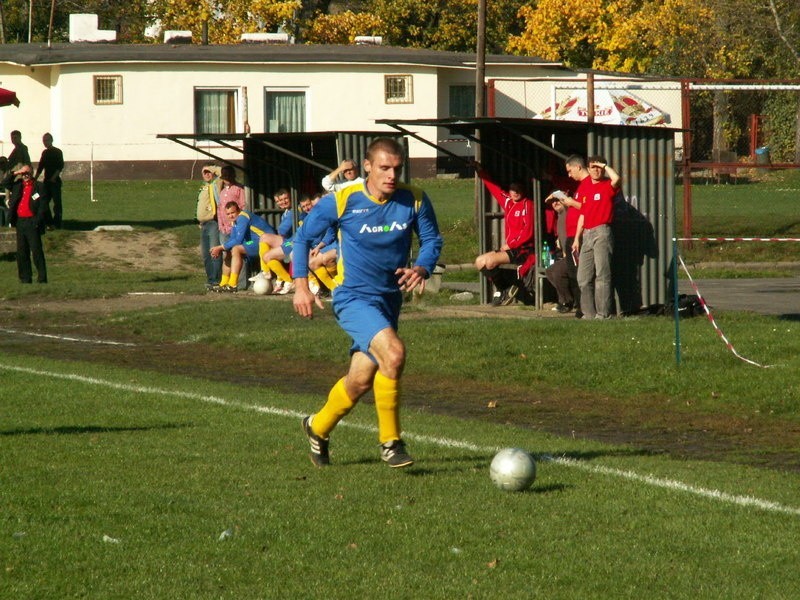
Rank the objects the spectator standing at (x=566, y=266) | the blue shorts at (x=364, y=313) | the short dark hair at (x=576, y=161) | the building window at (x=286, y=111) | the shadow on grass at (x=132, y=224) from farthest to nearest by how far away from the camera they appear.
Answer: the building window at (x=286, y=111)
the shadow on grass at (x=132, y=224)
the spectator standing at (x=566, y=266)
the short dark hair at (x=576, y=161)
the blue shorts at (x=364, y=313)

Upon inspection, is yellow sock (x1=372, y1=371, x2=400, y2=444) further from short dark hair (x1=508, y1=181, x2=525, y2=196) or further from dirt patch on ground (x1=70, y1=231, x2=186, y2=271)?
dirt patch on ground (x1=70, y1=231, x2=186, y2=271)

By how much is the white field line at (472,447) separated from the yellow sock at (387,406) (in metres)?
0.99

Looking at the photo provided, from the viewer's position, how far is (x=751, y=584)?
19.4ft

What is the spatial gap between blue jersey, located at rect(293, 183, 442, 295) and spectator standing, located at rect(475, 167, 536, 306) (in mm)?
10172

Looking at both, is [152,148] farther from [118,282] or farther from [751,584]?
[751,584]

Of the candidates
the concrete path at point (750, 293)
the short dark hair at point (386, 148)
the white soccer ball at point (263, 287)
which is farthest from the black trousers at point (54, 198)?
the short dark hair at point (386, 148)

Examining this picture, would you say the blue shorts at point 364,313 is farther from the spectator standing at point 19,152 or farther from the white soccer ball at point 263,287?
the spectator standing at point 19,152

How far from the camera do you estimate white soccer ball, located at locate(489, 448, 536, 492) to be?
25.1ft

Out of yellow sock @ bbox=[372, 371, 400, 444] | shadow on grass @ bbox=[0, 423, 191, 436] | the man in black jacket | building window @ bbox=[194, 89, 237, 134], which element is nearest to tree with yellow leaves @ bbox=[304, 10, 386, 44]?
building window @ bbox=[194, 89, 237, 134]

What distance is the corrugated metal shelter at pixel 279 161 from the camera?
22734 mm

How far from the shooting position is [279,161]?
24.2 m

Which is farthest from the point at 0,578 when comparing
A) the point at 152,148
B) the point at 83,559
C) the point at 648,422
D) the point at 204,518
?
the point at 152,148

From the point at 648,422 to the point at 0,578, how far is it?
6462 millimetres

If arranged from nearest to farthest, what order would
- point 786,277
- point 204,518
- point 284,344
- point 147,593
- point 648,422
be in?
point 147,593 < point 204,518 < point 648,422 < point 284,344 < point 786,277
